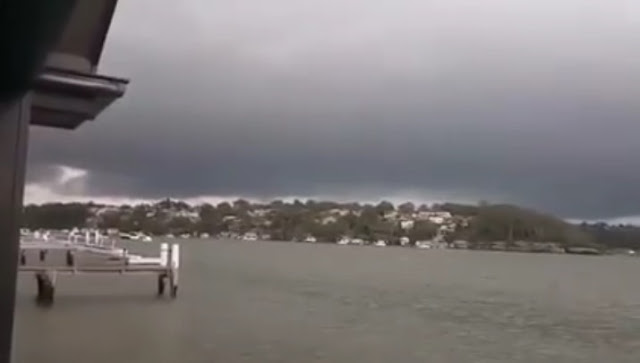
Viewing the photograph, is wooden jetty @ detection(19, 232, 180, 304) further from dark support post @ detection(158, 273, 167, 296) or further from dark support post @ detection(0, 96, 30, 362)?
dark support post @ detection(0, 96, 30, 362)

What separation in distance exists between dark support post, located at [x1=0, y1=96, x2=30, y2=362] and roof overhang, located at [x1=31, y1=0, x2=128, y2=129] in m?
0.22

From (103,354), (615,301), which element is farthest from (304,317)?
(615,301)

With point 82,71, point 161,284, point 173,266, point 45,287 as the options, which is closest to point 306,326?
point 173,266

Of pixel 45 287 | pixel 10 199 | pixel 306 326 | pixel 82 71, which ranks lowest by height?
pixel 306 326

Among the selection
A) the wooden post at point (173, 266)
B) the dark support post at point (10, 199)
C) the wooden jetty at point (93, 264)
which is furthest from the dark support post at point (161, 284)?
the dark support post at point (10, 199)

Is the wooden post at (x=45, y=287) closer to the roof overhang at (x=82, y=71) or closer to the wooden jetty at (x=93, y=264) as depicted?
the wooden jetty at (x=93, y=264)

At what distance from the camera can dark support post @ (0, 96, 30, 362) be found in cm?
368

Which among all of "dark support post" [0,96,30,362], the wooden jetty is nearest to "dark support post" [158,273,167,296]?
the wooden jetty

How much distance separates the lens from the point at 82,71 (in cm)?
414

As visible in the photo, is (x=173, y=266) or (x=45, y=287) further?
(x=173, y=266)

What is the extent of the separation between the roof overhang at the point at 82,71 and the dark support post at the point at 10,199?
0.22m

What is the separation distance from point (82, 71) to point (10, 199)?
75 centimetres

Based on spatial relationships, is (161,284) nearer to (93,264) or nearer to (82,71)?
(93,264)

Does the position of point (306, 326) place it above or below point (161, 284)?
below
